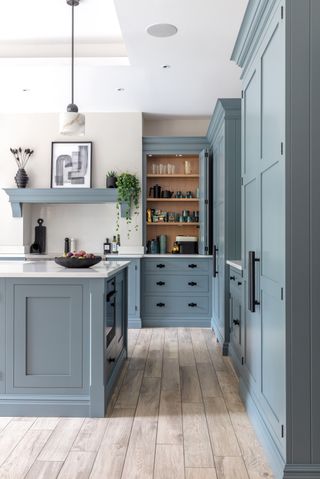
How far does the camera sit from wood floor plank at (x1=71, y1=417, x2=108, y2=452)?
2.32 metres

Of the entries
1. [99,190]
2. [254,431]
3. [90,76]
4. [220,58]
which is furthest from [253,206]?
[99,190]

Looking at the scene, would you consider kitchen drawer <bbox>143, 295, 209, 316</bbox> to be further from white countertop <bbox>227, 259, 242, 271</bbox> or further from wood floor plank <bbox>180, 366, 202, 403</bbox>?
wood floor plank <bbox>180, 366, 202, 403</bbox>

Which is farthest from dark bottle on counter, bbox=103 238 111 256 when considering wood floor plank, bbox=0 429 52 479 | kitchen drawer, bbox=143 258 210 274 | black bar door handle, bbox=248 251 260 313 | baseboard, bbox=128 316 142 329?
black bar door handle, bbox=248 251 260 313

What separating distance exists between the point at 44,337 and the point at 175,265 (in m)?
3.01

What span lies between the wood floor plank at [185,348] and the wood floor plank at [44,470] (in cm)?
189

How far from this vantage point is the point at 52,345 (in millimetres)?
2734

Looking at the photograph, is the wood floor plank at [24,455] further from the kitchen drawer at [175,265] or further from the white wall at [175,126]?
the white wall at [175,126]

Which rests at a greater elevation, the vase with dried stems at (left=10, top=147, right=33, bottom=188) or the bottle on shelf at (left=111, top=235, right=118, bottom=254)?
the vase with dried stems at (left=10, top=147, right=33, bottom=188)

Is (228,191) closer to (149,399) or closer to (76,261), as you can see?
(76,261)

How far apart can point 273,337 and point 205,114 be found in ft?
14.7

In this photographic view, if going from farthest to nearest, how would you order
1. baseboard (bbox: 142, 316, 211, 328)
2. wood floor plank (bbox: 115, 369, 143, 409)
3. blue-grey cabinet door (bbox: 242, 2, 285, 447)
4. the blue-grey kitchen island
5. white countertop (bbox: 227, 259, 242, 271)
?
baseboard (bbox: 142, 316, 211, 328), white countertop (bbox: 227, 259, 242, 271), wood floor plank (bbox: 115, 369, 143, 409), the blue-grey kitchen island, blue-grey cabinet door (bbox: 242, 2, 285, 447)

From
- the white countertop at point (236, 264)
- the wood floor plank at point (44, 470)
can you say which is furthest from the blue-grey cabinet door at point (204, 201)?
the wood floor plank at point (44, 470)

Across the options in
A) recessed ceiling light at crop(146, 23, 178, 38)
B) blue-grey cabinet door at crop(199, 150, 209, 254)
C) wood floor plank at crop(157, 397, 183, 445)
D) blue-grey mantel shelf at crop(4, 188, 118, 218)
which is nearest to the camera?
wood floor plank at crop(157, 397, 183, 445)

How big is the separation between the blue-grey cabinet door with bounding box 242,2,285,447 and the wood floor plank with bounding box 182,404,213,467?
0.37m
